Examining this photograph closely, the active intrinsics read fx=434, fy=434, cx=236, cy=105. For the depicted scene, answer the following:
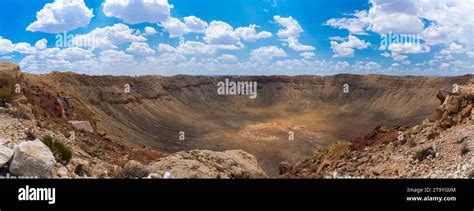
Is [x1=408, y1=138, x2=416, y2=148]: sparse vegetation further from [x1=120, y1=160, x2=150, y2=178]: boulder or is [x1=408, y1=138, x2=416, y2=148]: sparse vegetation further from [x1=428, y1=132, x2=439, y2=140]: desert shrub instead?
[x1=120, y1=160, x2=150, y2=178]: boulder

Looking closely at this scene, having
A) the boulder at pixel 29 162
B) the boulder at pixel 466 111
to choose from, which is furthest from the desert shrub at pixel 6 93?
the boulder at pixel 466 111

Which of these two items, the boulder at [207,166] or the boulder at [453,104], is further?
the boulder at [453,104]

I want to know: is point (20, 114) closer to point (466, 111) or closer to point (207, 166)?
point (207, 166)

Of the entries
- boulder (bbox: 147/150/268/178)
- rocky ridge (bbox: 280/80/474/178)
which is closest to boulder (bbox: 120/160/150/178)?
boulder (bbox: 147/150/268/178)

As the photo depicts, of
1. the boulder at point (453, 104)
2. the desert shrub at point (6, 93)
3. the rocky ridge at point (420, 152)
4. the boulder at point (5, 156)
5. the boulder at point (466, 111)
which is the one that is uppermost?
the desert shrub at point (6, 93)

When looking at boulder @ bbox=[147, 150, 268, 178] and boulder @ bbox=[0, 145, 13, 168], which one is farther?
boulder @ bbox=[147, 150, 268, 178]

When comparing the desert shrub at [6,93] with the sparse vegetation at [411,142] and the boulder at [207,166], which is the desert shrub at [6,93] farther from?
the sparse vegetation at [411,142]

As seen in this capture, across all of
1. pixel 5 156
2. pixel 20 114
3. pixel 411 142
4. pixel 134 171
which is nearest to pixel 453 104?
pixel 411 142
